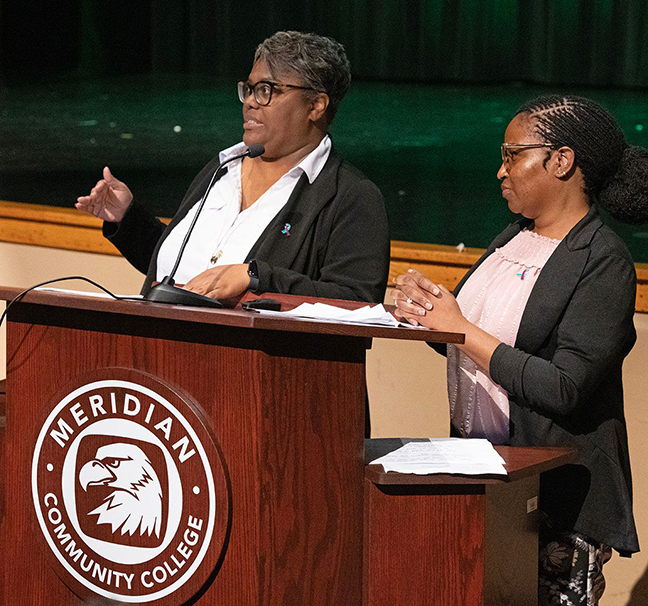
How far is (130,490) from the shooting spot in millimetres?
1506

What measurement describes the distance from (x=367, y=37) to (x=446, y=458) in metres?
11.3

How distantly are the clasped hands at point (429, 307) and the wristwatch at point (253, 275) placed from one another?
0.26 m

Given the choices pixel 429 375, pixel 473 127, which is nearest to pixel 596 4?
pixel 473 127

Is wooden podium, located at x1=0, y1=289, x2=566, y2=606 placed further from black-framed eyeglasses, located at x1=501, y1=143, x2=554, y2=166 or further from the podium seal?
black-framed eyeglasses, located at x1=501, y1=143, x2=554, y2=166

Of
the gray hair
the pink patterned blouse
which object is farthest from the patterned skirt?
the gray hair

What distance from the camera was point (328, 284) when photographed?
1.97m

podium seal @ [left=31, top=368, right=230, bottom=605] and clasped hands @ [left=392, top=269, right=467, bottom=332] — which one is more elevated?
clasped hands @ [left=392, top=269, right=467, bottom=332]

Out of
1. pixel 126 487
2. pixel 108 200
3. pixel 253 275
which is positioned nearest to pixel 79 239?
pixel 108 200

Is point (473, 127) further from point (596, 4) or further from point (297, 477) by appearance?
point (297, 477)

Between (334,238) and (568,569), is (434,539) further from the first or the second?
(334,238)

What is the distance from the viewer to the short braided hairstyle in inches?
70.2

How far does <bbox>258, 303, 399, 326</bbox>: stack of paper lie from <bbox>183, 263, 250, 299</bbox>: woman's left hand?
276 millimetres

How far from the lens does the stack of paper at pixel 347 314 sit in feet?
4.76

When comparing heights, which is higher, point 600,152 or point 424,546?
point 600,152
